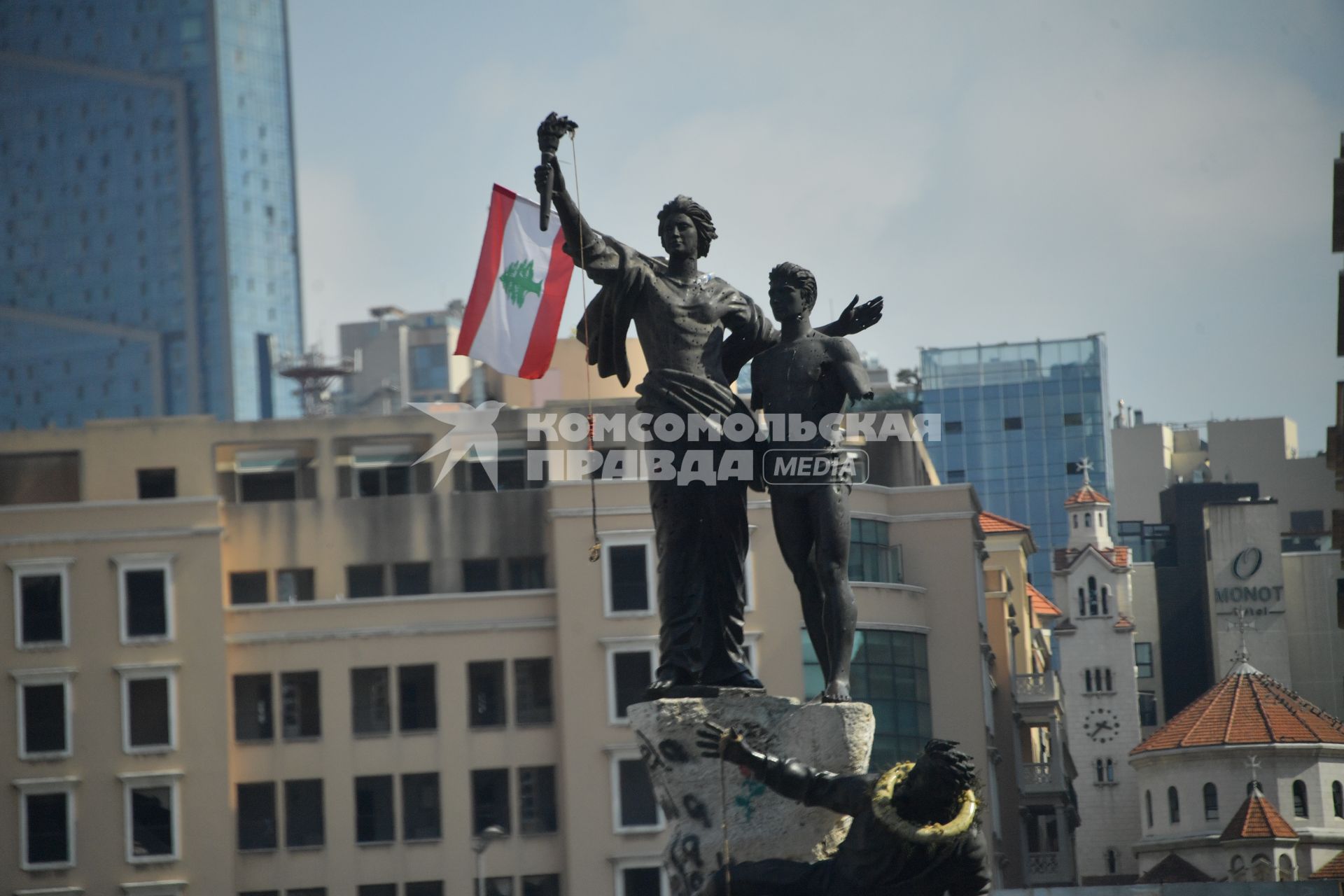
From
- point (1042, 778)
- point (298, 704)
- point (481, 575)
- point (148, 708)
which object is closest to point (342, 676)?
point (298, 704)

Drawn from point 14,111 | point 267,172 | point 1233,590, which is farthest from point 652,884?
point 14,111

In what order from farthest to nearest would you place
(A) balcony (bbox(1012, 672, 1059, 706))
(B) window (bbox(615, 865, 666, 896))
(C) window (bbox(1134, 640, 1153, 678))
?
(C) window (bbox(1134, 640, 1153, 678)) → (A) balcony (bbox(1012, 672, 1059, 706)) → (B) window (bbox(615, 865, 666, 896))

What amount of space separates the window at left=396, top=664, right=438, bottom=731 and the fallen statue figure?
154 ft

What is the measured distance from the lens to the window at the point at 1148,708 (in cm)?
12938

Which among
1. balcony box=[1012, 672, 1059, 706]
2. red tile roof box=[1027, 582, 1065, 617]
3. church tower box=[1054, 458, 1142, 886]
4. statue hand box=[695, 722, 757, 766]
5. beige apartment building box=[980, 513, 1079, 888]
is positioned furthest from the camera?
church tower box=[1054, 458, 1142, 886]

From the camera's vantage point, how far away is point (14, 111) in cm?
18800

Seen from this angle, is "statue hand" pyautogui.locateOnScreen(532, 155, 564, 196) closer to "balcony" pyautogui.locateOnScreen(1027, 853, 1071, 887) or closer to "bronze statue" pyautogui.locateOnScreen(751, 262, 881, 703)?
"bronze statue" pyautogui.locateOnScreen(751, 262, 881, 703)

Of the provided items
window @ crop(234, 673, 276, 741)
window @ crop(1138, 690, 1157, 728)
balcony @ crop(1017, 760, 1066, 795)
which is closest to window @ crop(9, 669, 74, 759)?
window @ crop(234, 673, 276, 741)

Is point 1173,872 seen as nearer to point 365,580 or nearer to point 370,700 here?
point 365,580

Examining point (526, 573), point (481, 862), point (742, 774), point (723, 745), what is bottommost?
point (481, 862)

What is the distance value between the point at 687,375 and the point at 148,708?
4761 cm

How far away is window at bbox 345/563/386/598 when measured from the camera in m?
59.9

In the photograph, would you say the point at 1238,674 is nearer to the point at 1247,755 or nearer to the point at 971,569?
the point at 1247,755

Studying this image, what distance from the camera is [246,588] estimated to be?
197 feet
